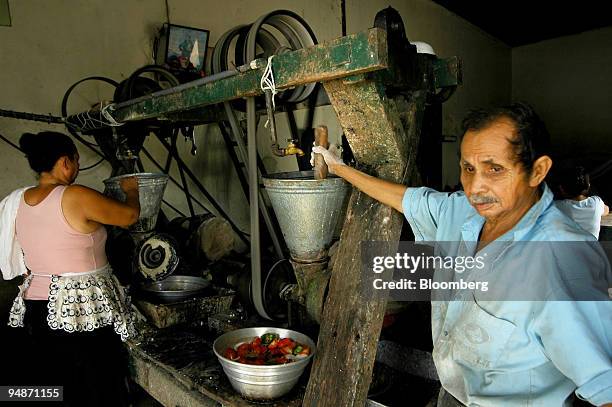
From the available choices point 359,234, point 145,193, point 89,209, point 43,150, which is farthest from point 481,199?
point 43,150

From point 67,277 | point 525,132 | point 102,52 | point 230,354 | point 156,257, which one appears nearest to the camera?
point 525,132

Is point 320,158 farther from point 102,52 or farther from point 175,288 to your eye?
point 102,52

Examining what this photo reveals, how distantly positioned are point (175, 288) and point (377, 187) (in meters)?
2.24

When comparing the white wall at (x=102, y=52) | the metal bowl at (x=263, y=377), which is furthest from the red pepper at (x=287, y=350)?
the white wall at (x=102, y=52)

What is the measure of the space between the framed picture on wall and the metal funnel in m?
3.16

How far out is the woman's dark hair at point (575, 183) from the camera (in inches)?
148

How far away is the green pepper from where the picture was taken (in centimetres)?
237

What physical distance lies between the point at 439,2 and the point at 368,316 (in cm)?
885

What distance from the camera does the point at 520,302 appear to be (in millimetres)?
1361

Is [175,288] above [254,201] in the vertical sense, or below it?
below

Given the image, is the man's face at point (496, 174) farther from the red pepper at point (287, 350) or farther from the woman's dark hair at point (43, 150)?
the woman's dark hair at point (43, 150)

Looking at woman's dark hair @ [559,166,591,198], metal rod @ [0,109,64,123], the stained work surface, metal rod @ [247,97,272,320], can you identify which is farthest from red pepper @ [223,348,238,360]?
woman's dark hair @ [559,166,591,198]

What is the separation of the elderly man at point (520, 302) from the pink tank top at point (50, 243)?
6.73ft

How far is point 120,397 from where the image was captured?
2869mm
